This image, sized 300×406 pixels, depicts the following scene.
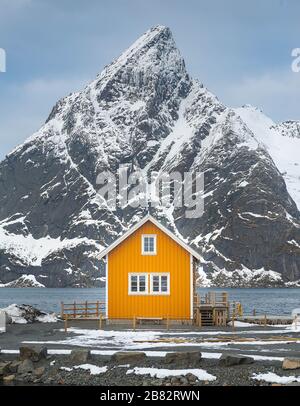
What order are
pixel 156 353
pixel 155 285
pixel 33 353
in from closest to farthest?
1. pixel 33 353
2. pixel 156 353
3. pixel 155 285

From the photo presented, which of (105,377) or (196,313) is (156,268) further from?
(105,377)

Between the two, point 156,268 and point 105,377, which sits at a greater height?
point 156,268

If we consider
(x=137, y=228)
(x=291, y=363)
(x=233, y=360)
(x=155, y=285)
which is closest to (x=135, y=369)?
(x=233, y=360)

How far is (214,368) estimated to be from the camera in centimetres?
2859

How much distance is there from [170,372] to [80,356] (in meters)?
4.92

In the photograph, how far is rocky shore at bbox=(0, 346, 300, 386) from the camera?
88.3ft

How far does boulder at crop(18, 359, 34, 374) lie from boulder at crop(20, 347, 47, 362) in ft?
2.76

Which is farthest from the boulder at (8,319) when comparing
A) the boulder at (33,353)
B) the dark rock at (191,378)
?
the dark rock at (191,378)

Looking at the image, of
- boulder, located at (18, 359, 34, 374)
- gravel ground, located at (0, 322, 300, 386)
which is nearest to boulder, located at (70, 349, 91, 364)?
gravel ground, located at (0, 322, 300, 386)

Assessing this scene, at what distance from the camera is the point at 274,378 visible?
26219mm

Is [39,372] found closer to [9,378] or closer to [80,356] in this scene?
[9,378]

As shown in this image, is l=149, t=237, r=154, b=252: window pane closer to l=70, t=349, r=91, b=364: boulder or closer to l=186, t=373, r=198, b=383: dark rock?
l=70, t=349, r=91, b=364: boulder
